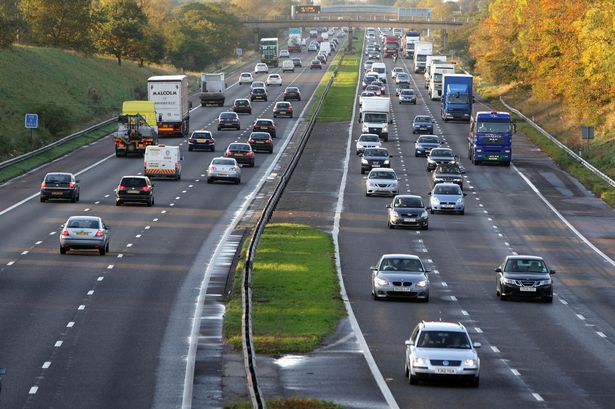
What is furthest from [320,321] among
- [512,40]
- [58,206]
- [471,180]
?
[512,40]

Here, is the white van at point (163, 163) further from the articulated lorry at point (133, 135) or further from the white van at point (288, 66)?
the white van at point (288, 66)

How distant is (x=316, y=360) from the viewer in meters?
34.6

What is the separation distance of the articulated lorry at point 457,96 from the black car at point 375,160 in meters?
30.7

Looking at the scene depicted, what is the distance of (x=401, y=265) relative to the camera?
44.8m

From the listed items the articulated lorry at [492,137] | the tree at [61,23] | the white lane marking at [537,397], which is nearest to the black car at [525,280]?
the white lane marking at [537,397]

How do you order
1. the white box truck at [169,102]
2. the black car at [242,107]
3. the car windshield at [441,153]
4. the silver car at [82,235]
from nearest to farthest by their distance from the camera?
the silver car at [82,235] → the car windshield at [441,153] → the white box truck at [169,102] → the black car at [242,107]

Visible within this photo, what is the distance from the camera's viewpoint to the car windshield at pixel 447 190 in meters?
67.8

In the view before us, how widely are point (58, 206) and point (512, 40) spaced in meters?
86.4

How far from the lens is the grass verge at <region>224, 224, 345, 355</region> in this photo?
37.1 meters

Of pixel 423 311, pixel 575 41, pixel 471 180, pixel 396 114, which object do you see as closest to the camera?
pixel 423 311

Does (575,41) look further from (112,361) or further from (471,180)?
(112,361)

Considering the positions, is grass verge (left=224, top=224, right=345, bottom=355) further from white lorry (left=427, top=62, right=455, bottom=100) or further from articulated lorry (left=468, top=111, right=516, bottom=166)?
white lorry (left=427, top=62, right=455, bottom=100)

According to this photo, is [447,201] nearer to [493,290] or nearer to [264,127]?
[493,290]

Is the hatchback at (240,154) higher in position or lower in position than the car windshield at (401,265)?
lower
